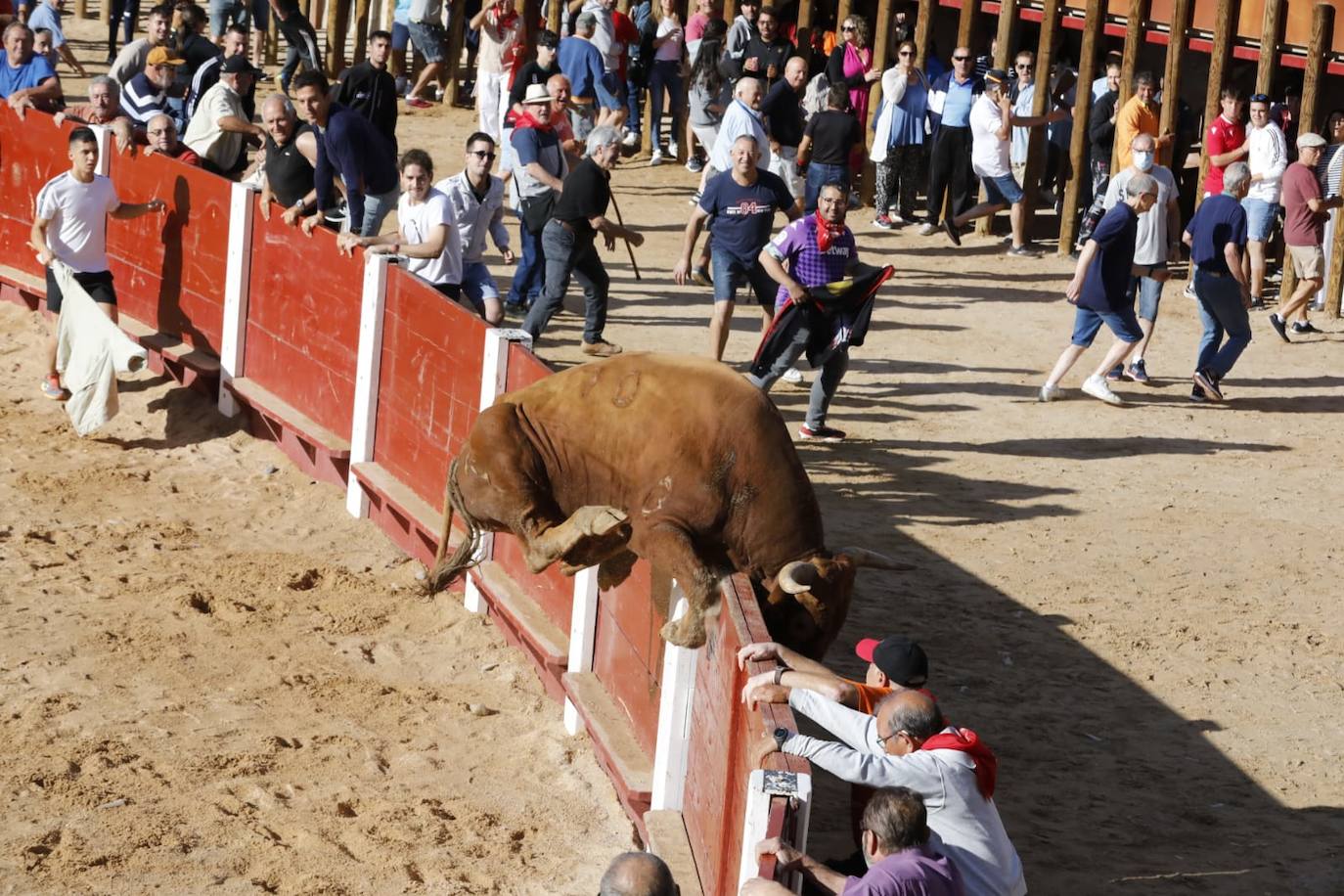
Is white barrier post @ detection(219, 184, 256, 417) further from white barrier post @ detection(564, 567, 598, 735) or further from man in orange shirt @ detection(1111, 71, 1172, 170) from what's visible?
man in orange shirt @ detection(1111, 71, 1172, 170)

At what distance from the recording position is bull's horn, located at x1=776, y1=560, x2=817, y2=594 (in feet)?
19.7

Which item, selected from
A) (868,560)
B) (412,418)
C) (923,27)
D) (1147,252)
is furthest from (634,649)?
(923,27)

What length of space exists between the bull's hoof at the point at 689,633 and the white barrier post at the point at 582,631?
1.58 m

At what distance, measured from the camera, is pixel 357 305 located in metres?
10.6

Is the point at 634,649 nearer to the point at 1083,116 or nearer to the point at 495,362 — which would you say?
the point at 495,362

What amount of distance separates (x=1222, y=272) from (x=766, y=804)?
9505 mm

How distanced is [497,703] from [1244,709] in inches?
134

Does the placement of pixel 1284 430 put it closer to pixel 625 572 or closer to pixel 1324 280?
pixel 1324 280

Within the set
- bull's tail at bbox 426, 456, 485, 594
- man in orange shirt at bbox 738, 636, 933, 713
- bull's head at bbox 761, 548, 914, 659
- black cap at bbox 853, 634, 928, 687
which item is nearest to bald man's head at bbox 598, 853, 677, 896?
man in orange shirt at bbox 738, 636, 933, 713

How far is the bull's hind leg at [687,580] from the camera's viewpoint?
20.5ft

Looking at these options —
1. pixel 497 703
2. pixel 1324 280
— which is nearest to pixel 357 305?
pixel 497 703

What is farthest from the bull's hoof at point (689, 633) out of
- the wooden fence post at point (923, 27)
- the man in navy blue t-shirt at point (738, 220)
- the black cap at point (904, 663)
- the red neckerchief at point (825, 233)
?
the wooden fence post at point (923, 27)

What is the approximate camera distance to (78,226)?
12.1 metres

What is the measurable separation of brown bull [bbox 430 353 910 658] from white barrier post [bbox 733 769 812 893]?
1.20 meters
